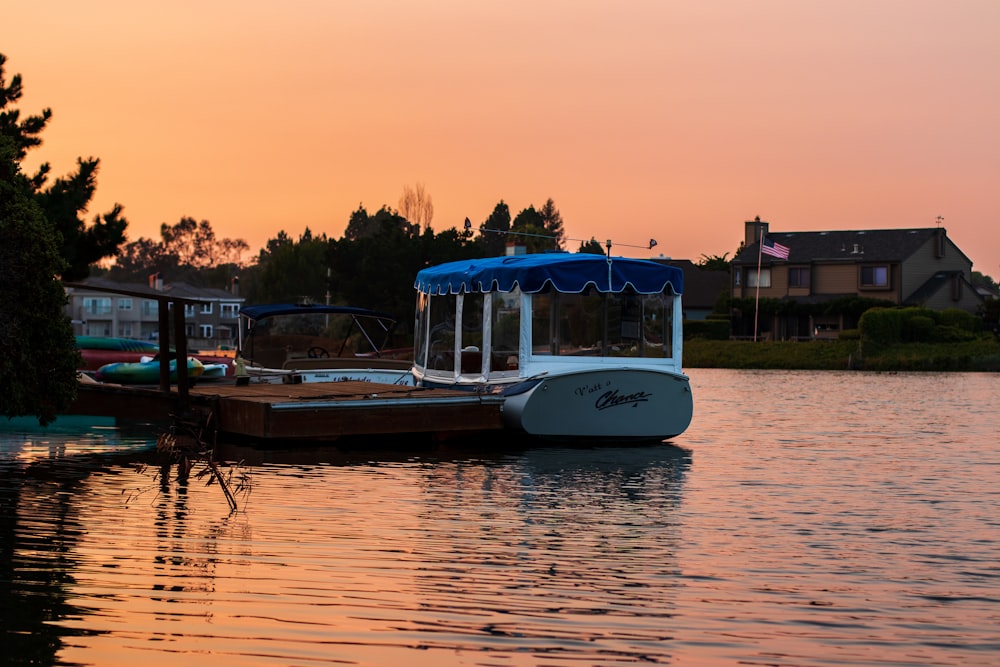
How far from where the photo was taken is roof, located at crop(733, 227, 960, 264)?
10062cm

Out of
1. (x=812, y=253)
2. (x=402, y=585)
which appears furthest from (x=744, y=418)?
(x=812, y=253)

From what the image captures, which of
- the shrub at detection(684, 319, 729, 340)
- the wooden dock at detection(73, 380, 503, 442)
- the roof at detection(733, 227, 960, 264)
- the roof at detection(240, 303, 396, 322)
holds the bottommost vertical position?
the wooden dock at detection(73, 380, 503, 442)

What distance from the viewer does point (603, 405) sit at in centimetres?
2594

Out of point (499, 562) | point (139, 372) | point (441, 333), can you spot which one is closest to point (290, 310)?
point (139, 372)

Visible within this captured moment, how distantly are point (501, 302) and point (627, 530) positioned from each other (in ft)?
37.0

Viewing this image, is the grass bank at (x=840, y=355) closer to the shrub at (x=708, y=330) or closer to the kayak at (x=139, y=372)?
the shrub at (x=708, y=330)

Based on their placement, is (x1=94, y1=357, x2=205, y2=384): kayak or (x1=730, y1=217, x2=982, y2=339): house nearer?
(x1=94, y1=357, x2=205, y2=384): kayak

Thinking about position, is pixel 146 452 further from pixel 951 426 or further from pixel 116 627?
pixel 951 426

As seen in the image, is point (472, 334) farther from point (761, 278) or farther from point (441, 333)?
→ point (761, 278)

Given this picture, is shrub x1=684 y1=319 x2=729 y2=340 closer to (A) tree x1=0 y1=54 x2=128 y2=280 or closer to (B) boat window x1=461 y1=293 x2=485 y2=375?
(A) tree x1=0 y1=54 x2=128 y2=280

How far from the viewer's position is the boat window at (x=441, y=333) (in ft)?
92.6

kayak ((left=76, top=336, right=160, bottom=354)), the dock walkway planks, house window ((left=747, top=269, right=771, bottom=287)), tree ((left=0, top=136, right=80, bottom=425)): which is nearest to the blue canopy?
the dock walkway planks

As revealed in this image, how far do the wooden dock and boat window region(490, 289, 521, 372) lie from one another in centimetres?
100

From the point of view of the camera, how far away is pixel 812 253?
340 feet
